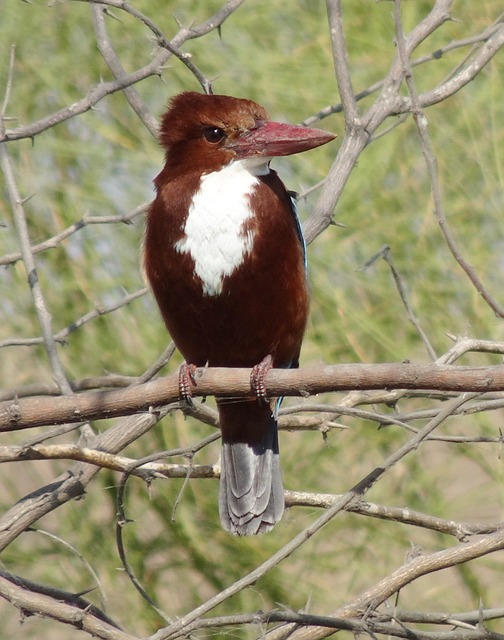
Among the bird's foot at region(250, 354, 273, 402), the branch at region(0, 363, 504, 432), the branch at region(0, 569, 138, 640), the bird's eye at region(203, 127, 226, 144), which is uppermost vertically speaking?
the bird's eye at region(203, 127, 226, 144)

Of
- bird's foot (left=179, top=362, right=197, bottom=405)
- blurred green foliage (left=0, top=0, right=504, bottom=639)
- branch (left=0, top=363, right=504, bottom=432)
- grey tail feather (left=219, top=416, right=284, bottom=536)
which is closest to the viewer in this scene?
branch (left=0, top=363, right=504, bottom=432)

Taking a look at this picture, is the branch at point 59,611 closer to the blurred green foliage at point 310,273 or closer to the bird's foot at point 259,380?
the bird's foot at point 259,380

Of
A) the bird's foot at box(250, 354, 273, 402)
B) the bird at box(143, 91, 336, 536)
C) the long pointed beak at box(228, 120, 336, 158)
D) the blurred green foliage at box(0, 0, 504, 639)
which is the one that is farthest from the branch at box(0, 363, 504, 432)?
the blurred green foliage at box(0, 0, 504, 639)

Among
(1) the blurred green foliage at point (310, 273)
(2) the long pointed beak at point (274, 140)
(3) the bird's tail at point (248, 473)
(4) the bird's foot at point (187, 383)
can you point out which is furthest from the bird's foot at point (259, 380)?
(1) the blurred green foliage at point (310, 273)

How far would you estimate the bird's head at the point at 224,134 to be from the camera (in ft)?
9.42

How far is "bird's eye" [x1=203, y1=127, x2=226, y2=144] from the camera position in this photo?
2.95 m

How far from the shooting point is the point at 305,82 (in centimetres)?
433

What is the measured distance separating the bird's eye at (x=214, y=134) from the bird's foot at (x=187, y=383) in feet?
2.29

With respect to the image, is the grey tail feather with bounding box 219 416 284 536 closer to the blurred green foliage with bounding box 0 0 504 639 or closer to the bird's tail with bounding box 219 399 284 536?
the bird's tail with bounding box 219 399 284 536

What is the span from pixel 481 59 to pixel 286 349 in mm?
1017

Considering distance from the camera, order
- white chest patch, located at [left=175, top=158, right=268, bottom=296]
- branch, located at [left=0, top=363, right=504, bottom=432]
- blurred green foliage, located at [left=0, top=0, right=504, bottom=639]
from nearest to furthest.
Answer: branch, located at [left=0, top=363, right=504, bottom=432], white chest patch, located at [left=175, top=158, right=268, bottom=296], blurred green foliage, located at [left=0, top=0, right=504, bottom=639]

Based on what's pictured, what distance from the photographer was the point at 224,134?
295 centimetres

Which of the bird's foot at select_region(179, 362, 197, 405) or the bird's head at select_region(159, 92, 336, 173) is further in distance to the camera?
the bird's head at select_region(159, 92, 336, 173)

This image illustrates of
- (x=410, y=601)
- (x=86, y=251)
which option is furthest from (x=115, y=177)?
(x=410, y=601)
